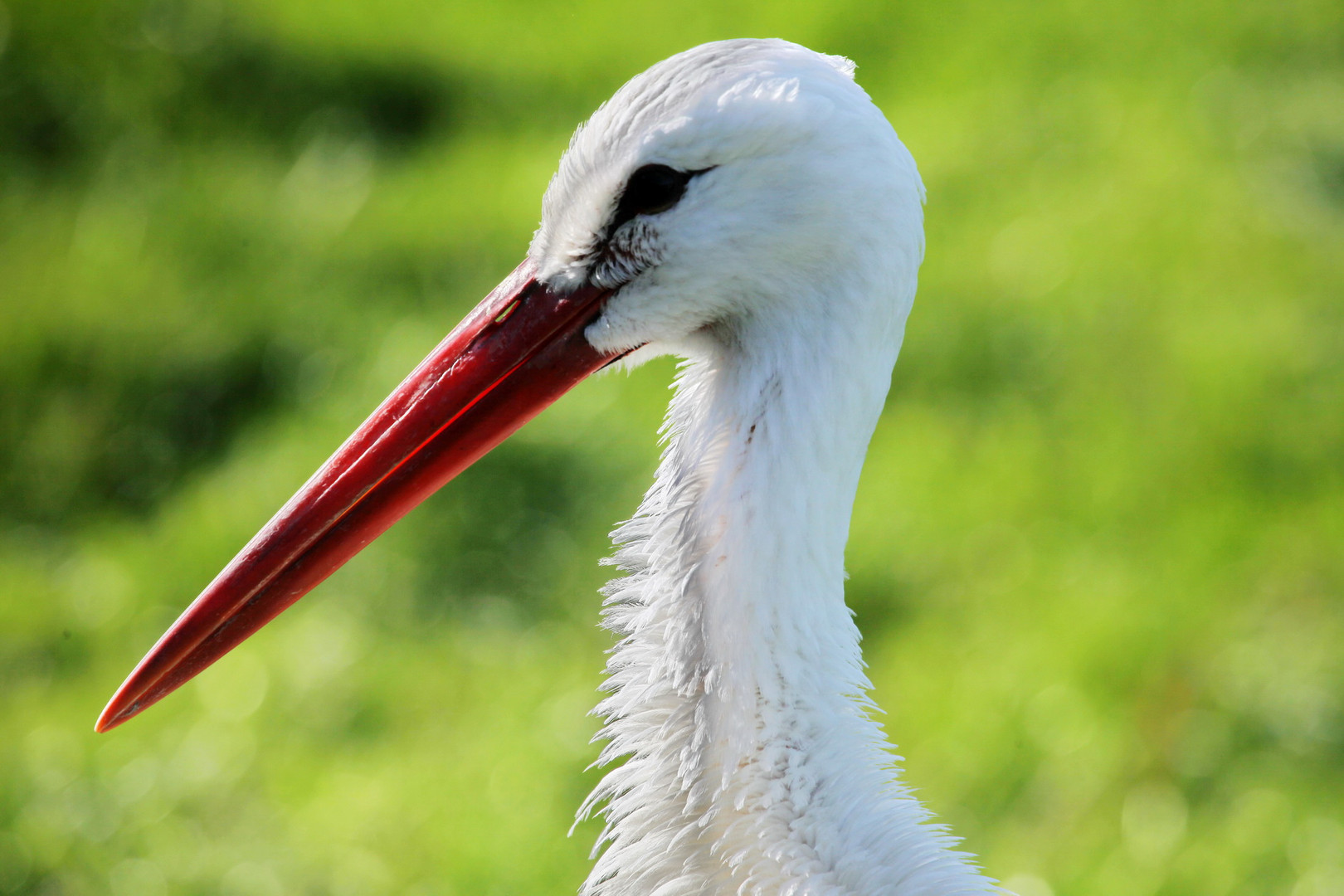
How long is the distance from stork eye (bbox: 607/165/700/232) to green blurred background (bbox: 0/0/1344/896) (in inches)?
73.1

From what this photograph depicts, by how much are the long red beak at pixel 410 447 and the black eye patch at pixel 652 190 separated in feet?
0.53

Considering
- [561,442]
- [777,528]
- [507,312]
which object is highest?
[561,442]

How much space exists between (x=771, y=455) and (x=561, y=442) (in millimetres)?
2419

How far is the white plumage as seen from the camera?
142 cm

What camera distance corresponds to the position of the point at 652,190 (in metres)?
1.48

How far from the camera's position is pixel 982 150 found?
4617 millimetres

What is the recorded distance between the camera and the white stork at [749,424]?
1.42 metres

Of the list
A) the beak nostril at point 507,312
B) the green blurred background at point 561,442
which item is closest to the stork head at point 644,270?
the beak nostril at point 507,312

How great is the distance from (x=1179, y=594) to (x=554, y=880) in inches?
72.6

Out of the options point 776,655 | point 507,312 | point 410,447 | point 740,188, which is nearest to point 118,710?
point 410,447

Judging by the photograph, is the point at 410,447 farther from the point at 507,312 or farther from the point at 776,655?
the point at 776,655

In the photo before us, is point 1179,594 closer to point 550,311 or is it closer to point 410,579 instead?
point 410,579

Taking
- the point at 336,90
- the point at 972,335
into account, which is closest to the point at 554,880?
the point at 972,335

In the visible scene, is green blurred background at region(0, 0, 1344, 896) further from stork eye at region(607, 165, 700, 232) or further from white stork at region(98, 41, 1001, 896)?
stork eye at region(607, 165, 700, 232)
